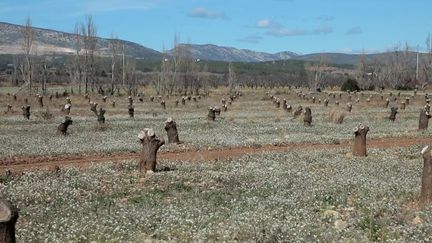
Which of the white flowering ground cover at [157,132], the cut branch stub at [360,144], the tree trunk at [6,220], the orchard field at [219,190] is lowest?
the white flowering ground cover at [157,132]

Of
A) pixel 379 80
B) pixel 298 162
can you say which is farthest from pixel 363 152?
pixel 379 80

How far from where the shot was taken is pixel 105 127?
43.4 metres

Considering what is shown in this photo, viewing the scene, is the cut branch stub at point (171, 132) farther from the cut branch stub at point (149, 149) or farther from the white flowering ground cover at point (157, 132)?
the cut branch stub at point (149, 149)

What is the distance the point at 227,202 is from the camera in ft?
54.5

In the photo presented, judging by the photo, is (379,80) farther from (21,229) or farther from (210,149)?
(21,229)

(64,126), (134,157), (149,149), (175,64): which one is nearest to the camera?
(149,149)

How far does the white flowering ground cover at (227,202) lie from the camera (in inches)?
508

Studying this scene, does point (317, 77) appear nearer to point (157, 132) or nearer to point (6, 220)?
point (157, 132)


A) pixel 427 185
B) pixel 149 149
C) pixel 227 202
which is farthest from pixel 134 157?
pixel 427 185

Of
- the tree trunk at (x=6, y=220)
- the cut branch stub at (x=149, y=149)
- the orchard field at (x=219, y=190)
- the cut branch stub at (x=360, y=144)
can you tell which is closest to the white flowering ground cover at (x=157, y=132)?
the orchard field at (x=219, y=190)

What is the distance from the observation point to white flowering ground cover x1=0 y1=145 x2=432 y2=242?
42.3 ft

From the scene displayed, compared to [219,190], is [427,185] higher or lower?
higher

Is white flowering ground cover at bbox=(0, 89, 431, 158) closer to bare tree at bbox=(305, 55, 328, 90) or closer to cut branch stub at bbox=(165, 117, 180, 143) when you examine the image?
cut branch stub at bbox=(165, 117, 180, 143)

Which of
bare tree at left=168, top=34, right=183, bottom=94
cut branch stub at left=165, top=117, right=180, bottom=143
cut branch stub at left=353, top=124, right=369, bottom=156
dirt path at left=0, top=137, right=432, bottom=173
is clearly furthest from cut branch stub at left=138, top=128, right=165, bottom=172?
bare tree at left=168, top=34, right=183, bottom=94
